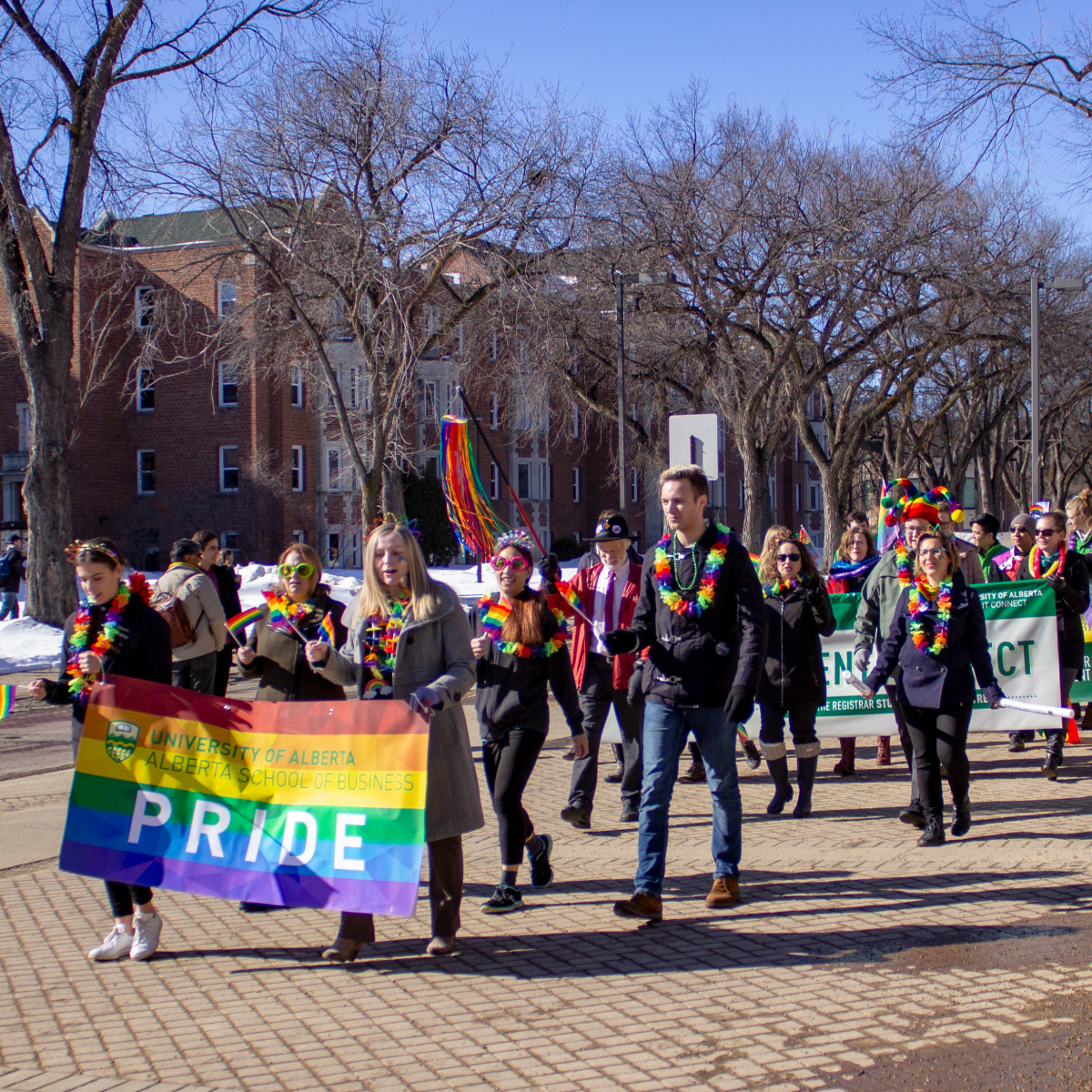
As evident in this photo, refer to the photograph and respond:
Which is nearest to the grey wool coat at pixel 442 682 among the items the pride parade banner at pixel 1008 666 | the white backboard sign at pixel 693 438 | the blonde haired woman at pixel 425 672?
the blonde haired woman at pixel 425 672

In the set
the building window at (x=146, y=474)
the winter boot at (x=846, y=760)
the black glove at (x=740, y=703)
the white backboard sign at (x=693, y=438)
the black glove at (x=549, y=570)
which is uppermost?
the building window at (x=146, y=474)

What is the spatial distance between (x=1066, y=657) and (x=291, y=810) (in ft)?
21.3

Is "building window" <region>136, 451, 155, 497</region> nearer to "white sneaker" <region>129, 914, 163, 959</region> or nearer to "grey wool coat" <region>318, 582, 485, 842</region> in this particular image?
"white sneaker" <region>129, 914, 163, 959</region>

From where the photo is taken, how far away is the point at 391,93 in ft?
67.8

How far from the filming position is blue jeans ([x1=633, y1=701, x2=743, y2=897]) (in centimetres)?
573

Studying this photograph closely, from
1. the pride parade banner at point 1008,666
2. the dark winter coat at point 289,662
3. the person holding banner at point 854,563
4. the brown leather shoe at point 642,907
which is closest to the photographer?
the brown leather shoe at point 642,907

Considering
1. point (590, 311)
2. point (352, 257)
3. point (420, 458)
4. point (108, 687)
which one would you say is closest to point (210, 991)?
point (108, 687)

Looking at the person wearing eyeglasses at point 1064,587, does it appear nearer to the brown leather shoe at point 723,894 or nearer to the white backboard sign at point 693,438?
the white backboard sign at point 693,438

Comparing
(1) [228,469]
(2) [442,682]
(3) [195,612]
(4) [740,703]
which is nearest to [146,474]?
(1) [228,469]

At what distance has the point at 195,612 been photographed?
29.2 ft

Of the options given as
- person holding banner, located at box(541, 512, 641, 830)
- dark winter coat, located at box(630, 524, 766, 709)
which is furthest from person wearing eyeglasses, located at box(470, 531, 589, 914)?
person holding banner, located at box(541, 512, 641, 830)

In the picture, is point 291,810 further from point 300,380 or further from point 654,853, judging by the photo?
point 300,380

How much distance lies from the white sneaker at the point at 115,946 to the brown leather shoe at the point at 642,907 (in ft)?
7.08

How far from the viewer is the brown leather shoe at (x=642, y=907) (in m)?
5.66
